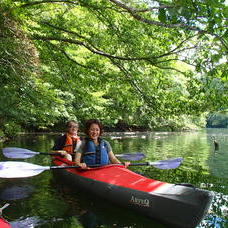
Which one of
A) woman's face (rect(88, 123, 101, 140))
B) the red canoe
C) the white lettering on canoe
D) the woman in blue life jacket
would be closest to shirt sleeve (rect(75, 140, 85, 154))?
the woman in blue life jacket

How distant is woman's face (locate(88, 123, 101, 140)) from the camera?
5.98m

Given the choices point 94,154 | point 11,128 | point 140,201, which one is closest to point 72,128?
point 94,154

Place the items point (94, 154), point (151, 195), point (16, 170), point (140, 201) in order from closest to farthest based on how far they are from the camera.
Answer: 1. point (151, 195)
2. point (140, 201)
3. point (16, 170)
4. point (94, 154)

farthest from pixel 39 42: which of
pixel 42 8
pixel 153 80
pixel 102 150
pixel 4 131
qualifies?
pixel 4 131

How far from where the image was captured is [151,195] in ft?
14.8

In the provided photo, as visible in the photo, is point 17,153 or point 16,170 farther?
point 17,153

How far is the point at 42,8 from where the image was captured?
796cm

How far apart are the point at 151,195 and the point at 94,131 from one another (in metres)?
1.94

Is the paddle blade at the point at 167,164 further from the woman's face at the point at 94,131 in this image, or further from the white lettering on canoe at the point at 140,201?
the white lettering on canoe at the point at 140,201

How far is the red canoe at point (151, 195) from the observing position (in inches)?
164

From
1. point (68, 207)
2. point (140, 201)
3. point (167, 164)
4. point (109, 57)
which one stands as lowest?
point (68, 207)

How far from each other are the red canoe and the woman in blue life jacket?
31 cm

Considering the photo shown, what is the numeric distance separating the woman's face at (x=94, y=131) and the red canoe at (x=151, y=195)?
0.64m

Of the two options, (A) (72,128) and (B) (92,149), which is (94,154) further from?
(A) (72,128)
